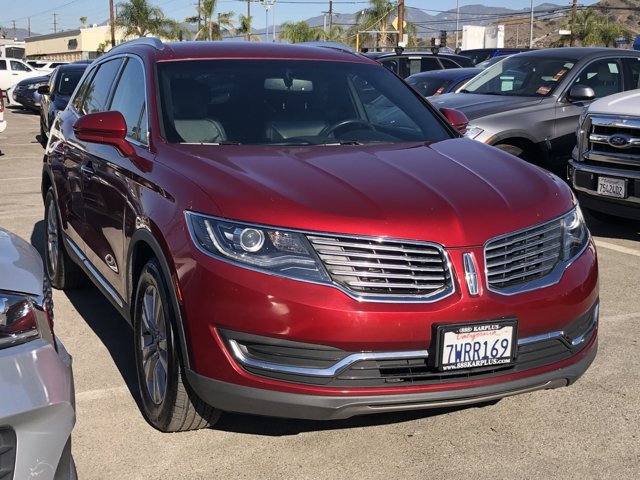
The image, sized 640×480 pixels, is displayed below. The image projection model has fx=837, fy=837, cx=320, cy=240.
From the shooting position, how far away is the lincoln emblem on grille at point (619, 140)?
7.16 m

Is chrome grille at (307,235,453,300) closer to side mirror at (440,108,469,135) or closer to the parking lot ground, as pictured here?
the parking lot ground

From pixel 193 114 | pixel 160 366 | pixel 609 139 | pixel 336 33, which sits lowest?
pixel 160 366

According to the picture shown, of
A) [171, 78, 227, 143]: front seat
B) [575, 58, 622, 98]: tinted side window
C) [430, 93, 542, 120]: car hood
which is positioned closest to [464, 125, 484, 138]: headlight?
[430, 93, 542, 120]: car hood

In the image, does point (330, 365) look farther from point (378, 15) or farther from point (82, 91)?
point (378, 15)

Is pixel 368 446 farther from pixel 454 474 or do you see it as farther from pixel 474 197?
pixel 474 197

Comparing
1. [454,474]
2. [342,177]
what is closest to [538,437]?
[454,474]

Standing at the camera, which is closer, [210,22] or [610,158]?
[610,158]

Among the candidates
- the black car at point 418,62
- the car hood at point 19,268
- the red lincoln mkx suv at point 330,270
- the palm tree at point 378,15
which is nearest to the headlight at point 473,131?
the red lincoln mkx suv at point 330,270

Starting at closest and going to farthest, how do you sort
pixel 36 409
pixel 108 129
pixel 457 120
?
pixel 36 409 → pixel 108 129 → pixel 457 120

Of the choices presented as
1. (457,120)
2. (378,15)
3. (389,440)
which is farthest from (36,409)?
(378,15)

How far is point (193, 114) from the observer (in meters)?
4.24

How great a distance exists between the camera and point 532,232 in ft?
11.2

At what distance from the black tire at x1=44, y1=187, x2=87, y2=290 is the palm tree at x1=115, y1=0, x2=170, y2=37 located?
171 ft

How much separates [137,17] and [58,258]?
52.9 meters
